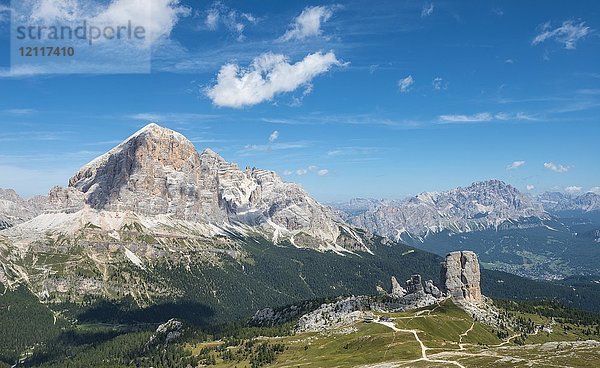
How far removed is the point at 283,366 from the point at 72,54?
452ft

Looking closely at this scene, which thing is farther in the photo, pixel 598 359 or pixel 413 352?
pixel 413 352

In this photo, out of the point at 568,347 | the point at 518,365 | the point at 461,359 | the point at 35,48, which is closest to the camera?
the point at 35,48

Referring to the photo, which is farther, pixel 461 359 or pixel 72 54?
pixel 461 359

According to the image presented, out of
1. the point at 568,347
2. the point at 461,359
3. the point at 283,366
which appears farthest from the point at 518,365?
the point at 283,366

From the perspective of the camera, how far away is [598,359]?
147500 millimetres

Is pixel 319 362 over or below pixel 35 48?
below

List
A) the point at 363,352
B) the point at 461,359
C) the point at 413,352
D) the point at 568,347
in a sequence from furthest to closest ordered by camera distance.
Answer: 1. the point at 363,352
2. the point at 413,352
3. the point at 568,347
4. the point at 461,359

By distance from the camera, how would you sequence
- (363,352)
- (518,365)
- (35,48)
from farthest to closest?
1. (363,352)
2. (518,365)
3. (35,48)

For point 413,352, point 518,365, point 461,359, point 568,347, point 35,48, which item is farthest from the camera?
point 413,352

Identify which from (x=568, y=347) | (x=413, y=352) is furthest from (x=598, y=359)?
(x=413, y=352)

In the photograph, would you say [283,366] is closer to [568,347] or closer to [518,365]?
[518,365]

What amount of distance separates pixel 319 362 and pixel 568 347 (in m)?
89.1

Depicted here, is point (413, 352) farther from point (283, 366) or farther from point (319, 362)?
point (283, 366)

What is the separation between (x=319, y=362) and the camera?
634 ft
